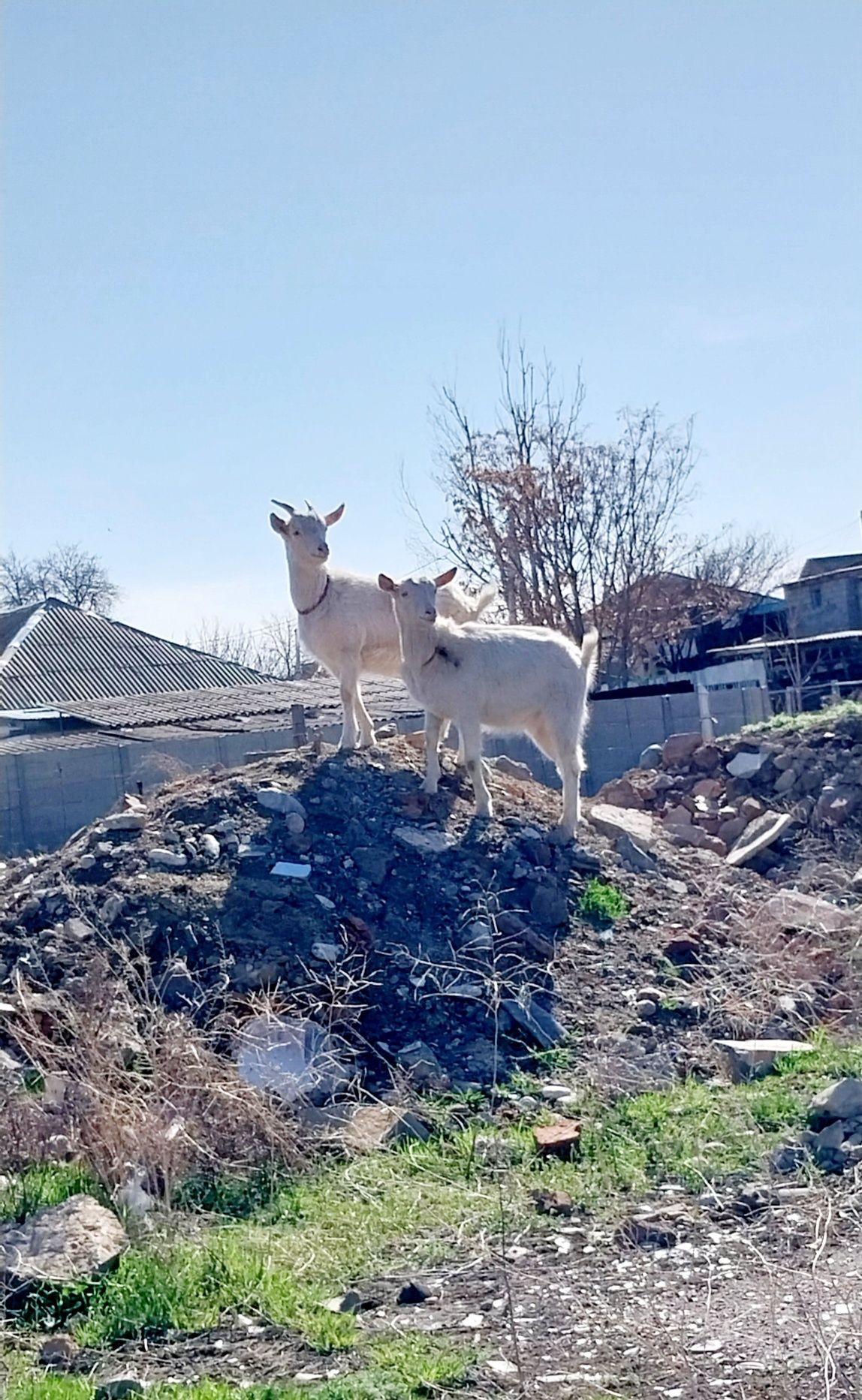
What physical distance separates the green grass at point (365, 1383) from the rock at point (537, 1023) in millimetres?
4002

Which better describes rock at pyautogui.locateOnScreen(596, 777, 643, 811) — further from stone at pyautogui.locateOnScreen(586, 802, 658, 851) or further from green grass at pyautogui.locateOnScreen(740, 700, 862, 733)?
stone at pyautogui.locateOnScreen(586, 802, 658, 851)

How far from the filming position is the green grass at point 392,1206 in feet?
19.0

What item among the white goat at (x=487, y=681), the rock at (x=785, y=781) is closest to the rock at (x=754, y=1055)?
the white goat at (x=487, y=681)

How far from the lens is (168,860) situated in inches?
416

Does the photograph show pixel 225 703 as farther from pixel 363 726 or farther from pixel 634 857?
pixel 634 857

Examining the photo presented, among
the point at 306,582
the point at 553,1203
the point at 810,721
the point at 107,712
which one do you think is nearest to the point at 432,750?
the point at 306,582

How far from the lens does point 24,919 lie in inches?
408

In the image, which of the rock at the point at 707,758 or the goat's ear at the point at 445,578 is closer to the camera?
the goat's ear at the point at 445,578

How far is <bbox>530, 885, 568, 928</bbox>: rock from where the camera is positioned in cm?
1076

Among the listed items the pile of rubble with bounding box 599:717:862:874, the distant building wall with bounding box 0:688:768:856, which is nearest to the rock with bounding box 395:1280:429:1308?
the pile of rubble with bounding box 599:717:862:874

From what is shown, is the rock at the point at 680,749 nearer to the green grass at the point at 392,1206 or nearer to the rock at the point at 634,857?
the rock at the point at 634,857

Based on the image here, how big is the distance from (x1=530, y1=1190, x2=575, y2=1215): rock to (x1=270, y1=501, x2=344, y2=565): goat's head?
6.84 m

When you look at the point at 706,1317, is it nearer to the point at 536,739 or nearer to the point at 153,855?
the point at 153,855

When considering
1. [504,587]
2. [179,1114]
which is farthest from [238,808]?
[504,587]
